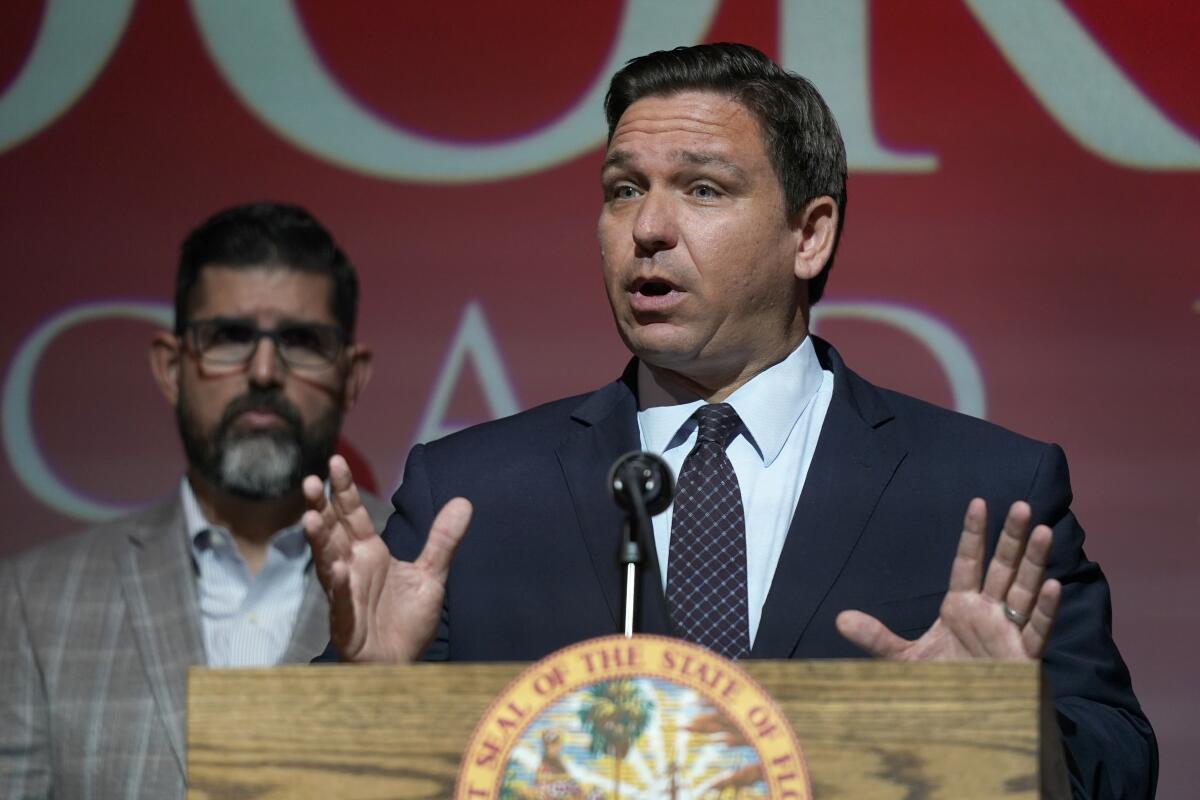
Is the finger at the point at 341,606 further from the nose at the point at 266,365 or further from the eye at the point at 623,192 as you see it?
the nose at the point at 266,365

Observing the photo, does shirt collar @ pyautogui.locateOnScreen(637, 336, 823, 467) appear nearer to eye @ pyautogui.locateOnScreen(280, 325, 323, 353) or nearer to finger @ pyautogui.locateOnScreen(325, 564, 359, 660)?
finger @ pyautogui.locateOnScreen(325, 564, 359, 660)

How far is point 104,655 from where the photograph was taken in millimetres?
3363

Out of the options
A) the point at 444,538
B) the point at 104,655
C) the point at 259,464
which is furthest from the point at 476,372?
the point at 444,538

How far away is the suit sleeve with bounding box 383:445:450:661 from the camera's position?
8.28 ft

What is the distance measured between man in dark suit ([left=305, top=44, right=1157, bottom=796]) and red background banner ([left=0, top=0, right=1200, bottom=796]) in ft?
2.51

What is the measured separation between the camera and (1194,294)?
355cm

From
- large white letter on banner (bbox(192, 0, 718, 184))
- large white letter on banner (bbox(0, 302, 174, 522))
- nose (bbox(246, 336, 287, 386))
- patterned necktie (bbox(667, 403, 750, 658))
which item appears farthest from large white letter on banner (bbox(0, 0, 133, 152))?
patterned necktie (bbox(667, 403, 750, 658))

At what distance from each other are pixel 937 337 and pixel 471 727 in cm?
209

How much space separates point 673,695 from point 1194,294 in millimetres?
2224

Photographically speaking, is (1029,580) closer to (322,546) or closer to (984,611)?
(984,611)

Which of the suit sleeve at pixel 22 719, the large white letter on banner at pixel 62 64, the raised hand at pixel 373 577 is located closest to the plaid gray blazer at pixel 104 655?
the suit sleeve at pixel 22 719

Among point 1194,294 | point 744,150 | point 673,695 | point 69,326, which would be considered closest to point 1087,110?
point 1194,294

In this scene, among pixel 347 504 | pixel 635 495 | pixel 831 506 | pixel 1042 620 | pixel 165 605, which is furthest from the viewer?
pixel 165 605

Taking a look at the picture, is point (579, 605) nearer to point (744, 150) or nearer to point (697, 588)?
point (697, 588)
